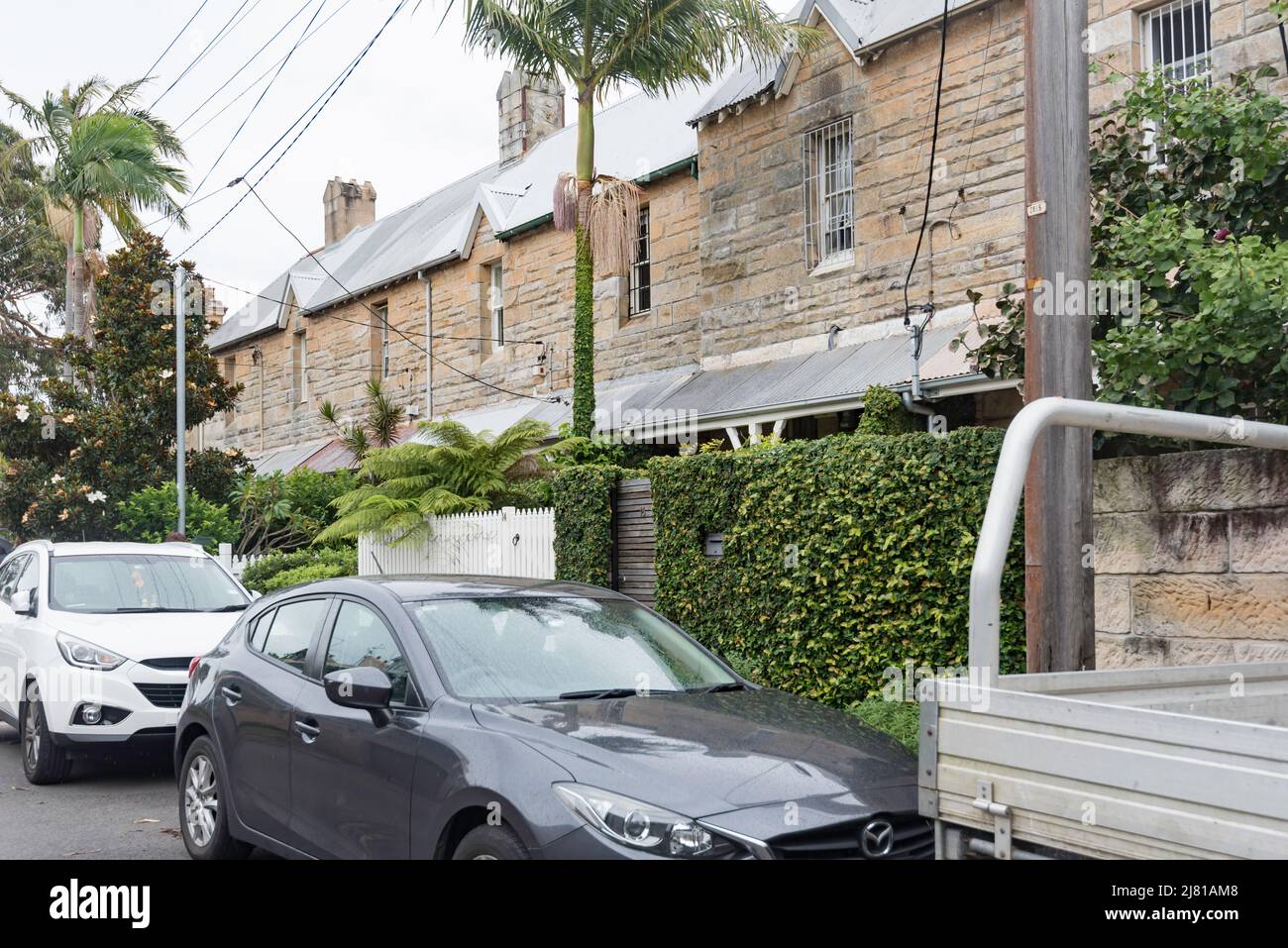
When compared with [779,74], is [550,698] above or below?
below

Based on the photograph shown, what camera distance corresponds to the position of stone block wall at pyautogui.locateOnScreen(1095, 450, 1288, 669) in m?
6.80

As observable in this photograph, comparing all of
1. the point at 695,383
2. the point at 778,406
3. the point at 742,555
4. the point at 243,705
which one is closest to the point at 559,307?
the point at 695,383

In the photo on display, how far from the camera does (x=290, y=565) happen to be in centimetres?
1969

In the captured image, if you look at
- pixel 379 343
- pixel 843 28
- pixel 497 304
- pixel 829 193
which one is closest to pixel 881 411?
pixel 829 193

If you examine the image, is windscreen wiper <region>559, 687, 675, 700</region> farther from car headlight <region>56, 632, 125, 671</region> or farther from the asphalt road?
car headlight <region>56, 632, 125, 671</region>

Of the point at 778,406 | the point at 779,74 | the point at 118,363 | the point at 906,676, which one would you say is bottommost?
the point at 906,676

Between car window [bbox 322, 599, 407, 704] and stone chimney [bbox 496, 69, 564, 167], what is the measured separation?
69.2 ft

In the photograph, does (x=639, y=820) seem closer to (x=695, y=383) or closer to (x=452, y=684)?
(x=452, y=684)

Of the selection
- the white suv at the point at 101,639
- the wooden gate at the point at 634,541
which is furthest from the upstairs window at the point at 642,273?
the white suv at the point at 101,639

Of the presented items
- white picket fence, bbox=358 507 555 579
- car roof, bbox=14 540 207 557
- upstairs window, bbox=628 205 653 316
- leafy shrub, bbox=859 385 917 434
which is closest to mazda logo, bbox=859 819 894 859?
leafy shrub, bbox=859 385 917 434

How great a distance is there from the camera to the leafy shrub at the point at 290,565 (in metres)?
18.7

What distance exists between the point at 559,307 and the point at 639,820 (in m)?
16.7

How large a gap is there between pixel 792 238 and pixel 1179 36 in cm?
485

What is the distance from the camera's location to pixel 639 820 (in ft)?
13.5
